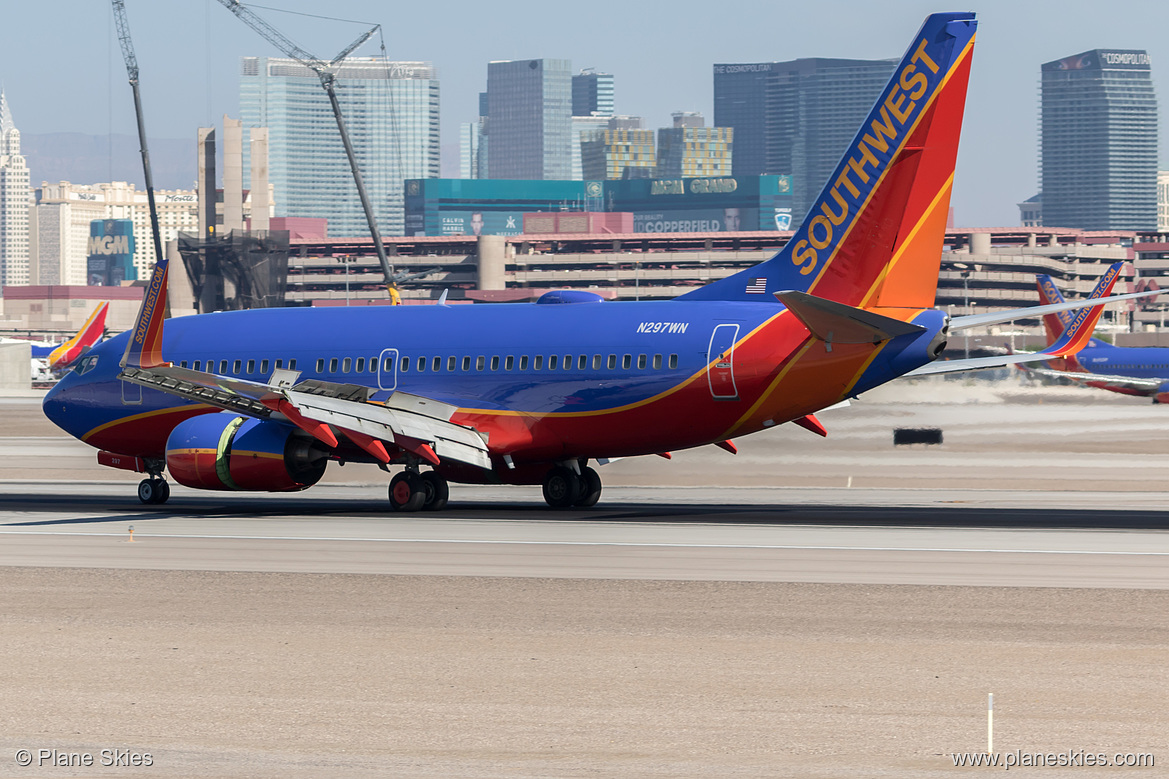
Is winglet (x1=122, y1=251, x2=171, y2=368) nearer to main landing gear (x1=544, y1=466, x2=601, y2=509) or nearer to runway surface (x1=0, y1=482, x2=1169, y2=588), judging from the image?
runway surface (x1=0, y1=482, x2=1169, y2=588)

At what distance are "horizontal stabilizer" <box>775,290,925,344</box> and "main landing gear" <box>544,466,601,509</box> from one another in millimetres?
7759

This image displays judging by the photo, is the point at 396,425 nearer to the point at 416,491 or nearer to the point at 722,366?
the point at 416,491

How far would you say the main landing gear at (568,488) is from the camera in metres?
34.8

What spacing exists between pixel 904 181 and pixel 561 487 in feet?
35.1

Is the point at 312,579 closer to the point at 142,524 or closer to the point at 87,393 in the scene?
the point at 142,524

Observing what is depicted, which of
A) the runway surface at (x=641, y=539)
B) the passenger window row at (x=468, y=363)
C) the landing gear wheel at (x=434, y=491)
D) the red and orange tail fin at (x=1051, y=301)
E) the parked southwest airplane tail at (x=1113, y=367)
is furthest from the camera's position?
the red and orange tail fin at (x=1051, y=301)

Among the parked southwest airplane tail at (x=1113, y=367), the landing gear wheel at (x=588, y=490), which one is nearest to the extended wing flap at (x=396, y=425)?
the landing gear wheel at (x=588, y=490)

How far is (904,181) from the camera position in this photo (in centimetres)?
2997

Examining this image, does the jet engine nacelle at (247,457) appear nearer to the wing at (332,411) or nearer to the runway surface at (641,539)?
the wing at (332,411)

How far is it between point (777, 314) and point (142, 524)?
46.0 ft

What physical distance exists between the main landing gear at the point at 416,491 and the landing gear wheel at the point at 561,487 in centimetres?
257

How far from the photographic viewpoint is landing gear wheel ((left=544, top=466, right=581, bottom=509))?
34750mm

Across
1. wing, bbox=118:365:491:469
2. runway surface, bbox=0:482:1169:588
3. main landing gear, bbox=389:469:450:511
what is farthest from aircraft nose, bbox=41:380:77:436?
main landing gear, bbox=389:469:450:511
